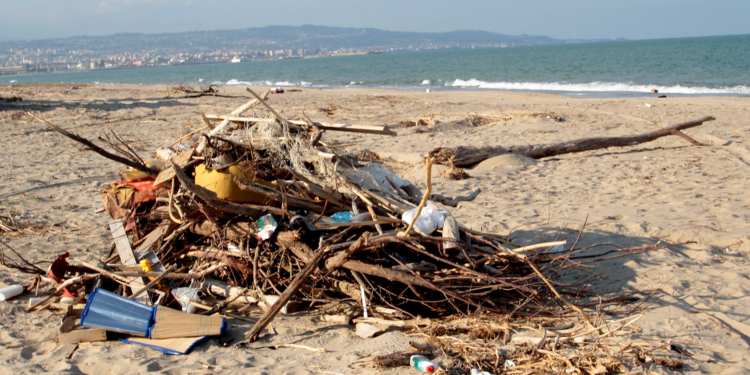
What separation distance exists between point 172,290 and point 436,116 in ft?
33.7

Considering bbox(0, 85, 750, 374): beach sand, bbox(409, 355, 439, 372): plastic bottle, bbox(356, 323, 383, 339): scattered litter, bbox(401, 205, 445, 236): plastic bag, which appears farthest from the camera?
bbox(401, 205, 445, 236): plastic bag

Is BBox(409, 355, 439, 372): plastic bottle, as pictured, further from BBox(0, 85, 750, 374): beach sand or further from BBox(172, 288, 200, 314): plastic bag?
BBox(172, 288, 200, 314): plastic bag

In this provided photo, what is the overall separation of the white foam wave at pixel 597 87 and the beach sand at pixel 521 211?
9.66 m

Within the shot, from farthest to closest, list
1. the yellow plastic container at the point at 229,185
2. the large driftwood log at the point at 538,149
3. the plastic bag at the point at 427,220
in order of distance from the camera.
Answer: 1. the large driftwood log at the point at 538,149
2. the yellow plastic container at the point at 229,185
3. the plastic bag at the point at 427,220

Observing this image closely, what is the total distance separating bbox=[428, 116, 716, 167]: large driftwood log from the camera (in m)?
7.38

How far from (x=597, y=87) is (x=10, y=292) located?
2682 centimetres

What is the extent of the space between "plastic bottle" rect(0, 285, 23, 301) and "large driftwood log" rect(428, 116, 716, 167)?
17.8 feet

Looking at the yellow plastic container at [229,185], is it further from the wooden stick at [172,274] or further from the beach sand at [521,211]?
the beach sand at [521,211]

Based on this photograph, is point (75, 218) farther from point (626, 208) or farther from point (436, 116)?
point (436, 116)

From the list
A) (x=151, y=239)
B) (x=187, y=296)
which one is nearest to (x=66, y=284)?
(x=151, y=239)

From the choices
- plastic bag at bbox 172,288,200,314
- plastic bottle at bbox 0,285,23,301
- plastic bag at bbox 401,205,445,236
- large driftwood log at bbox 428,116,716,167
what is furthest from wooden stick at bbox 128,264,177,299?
large driftwood log at bbox 428,116,716,167

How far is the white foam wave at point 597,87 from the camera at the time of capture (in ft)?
67.5

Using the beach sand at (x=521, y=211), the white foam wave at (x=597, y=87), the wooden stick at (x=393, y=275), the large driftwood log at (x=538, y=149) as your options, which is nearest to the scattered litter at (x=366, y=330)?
the beach sand at (x=521, y=211)

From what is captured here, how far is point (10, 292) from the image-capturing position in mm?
3266
